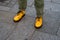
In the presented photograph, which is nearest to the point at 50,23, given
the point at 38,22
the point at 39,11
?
the point at 38,22

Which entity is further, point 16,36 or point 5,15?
point 5,15

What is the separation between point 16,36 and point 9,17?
72 centimetres

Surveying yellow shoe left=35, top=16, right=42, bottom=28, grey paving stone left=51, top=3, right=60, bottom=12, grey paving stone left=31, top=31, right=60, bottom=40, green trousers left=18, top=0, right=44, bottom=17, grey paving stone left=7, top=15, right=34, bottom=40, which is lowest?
grey paving stone left=31, top=31, right=60, bottom=40

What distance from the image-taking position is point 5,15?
3.76 metres

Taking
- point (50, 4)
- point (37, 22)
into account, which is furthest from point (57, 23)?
point (50, 4)

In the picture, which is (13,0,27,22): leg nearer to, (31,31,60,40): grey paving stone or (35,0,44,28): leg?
(35,0,44,28): leg

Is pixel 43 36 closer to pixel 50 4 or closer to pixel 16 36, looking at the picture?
pixel 16 36

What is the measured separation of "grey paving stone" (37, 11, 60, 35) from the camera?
10.6ft

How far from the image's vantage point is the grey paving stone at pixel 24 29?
3.10 metres

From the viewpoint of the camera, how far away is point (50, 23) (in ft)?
11.2

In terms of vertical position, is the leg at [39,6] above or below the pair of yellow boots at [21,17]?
above

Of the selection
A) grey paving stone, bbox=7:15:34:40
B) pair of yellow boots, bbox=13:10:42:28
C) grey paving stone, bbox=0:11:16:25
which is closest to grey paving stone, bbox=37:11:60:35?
pair of yellow boots, bbox=13:10:42:28

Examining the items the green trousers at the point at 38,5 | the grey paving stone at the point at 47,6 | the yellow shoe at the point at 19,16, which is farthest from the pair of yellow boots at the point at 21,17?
the grey paving stone at the point at 47,6

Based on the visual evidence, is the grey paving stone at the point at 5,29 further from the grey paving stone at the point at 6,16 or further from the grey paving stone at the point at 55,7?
the grey paving stone at the point at 55,7
